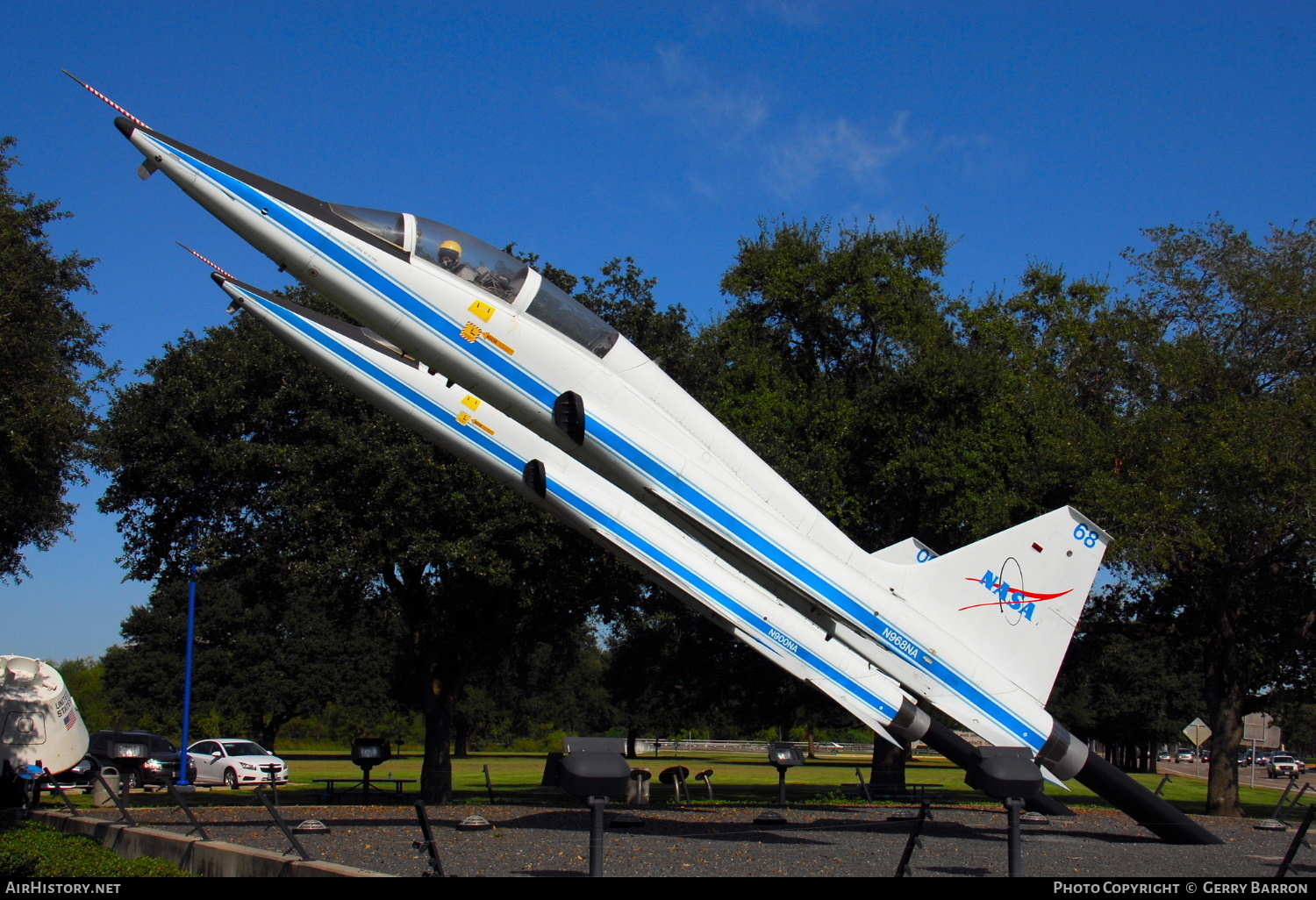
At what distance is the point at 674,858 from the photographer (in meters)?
10.8

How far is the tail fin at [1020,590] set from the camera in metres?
13.3

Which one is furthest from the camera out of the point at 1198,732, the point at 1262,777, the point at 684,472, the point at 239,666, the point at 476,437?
the point at 1262,777

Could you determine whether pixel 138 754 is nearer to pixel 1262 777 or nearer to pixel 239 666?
pixel 239 666

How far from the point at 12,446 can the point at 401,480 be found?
19.5 ft

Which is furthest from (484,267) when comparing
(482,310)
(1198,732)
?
(1198,732)

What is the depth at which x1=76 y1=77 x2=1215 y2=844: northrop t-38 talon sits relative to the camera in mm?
11000

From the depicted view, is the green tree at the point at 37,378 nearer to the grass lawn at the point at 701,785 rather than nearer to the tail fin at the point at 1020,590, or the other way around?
the grass lawn at the point at 701,785

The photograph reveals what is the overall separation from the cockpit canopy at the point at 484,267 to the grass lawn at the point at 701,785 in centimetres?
1141

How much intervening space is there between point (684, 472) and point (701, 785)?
23.9m

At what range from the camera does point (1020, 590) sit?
13.5 metres

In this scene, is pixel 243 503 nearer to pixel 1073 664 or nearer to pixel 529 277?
pixel 529 277

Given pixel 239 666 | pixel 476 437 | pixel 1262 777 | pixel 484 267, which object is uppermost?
pixel 484 267
